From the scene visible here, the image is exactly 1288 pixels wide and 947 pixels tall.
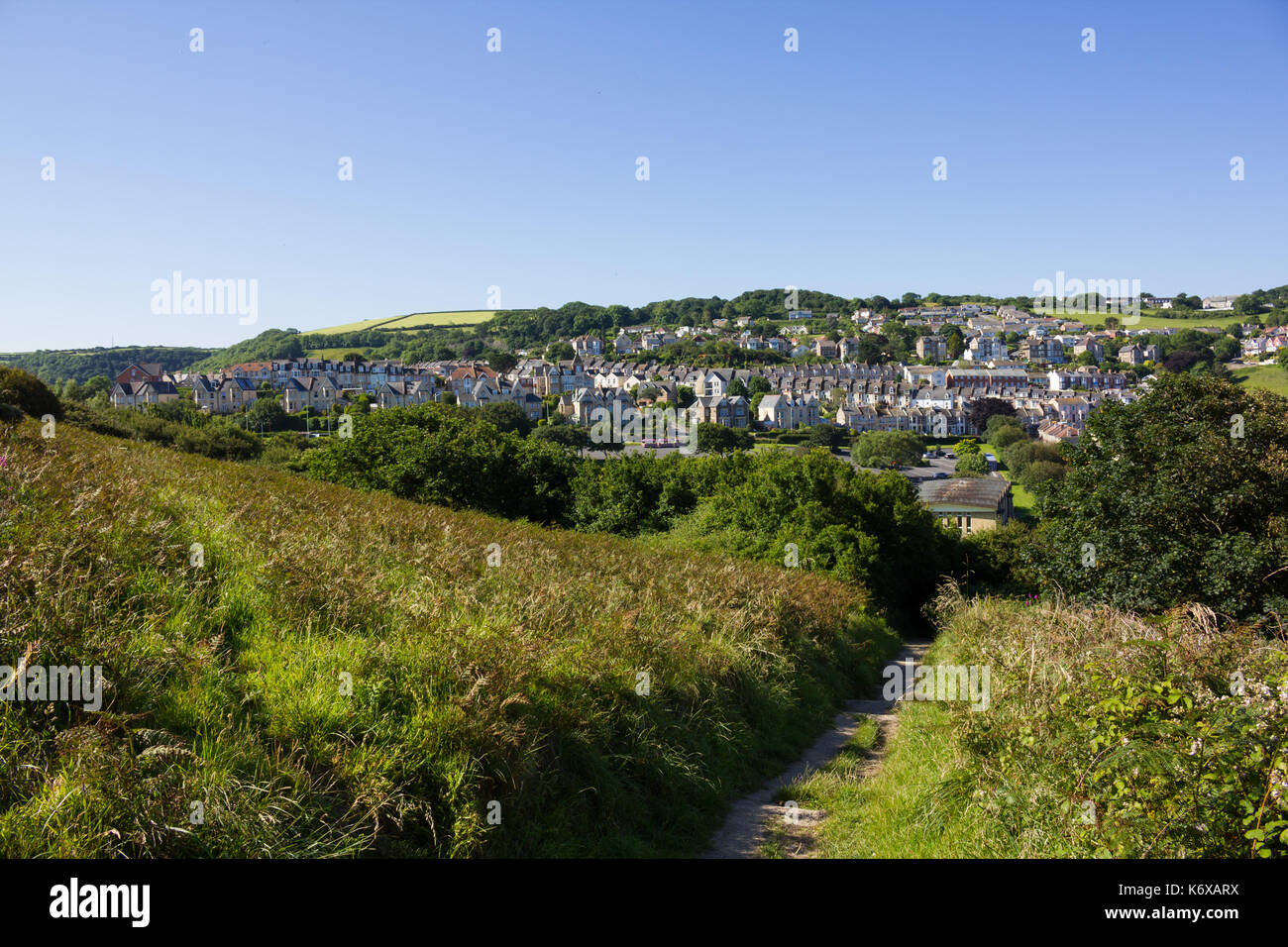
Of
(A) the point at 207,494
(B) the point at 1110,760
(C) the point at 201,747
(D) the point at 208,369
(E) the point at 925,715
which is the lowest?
(E) the point at 925,715

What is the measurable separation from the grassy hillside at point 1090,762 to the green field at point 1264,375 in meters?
85.6

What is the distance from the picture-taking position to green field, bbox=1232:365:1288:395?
78750 mm

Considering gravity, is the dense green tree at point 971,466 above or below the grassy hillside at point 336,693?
below

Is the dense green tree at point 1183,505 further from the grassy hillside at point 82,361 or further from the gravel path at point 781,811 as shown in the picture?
the grassy hillside at point 82,361

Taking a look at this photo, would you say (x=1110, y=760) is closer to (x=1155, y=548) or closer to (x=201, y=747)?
(x=201, y=747)

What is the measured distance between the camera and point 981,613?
13.0 m

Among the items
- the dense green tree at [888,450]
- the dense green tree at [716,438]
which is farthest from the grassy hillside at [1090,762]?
the dense green tree at [888,450]

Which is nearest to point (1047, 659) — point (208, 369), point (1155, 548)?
point (1155, 548)

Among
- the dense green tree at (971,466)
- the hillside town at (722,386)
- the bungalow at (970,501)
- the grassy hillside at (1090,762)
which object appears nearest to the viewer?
the grassy hillside at (1090,762)

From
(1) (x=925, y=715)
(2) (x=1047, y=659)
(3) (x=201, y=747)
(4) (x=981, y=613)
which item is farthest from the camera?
(4) (x=981, y=613)

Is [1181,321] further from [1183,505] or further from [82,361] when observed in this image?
[82,361]

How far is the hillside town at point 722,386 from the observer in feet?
337
